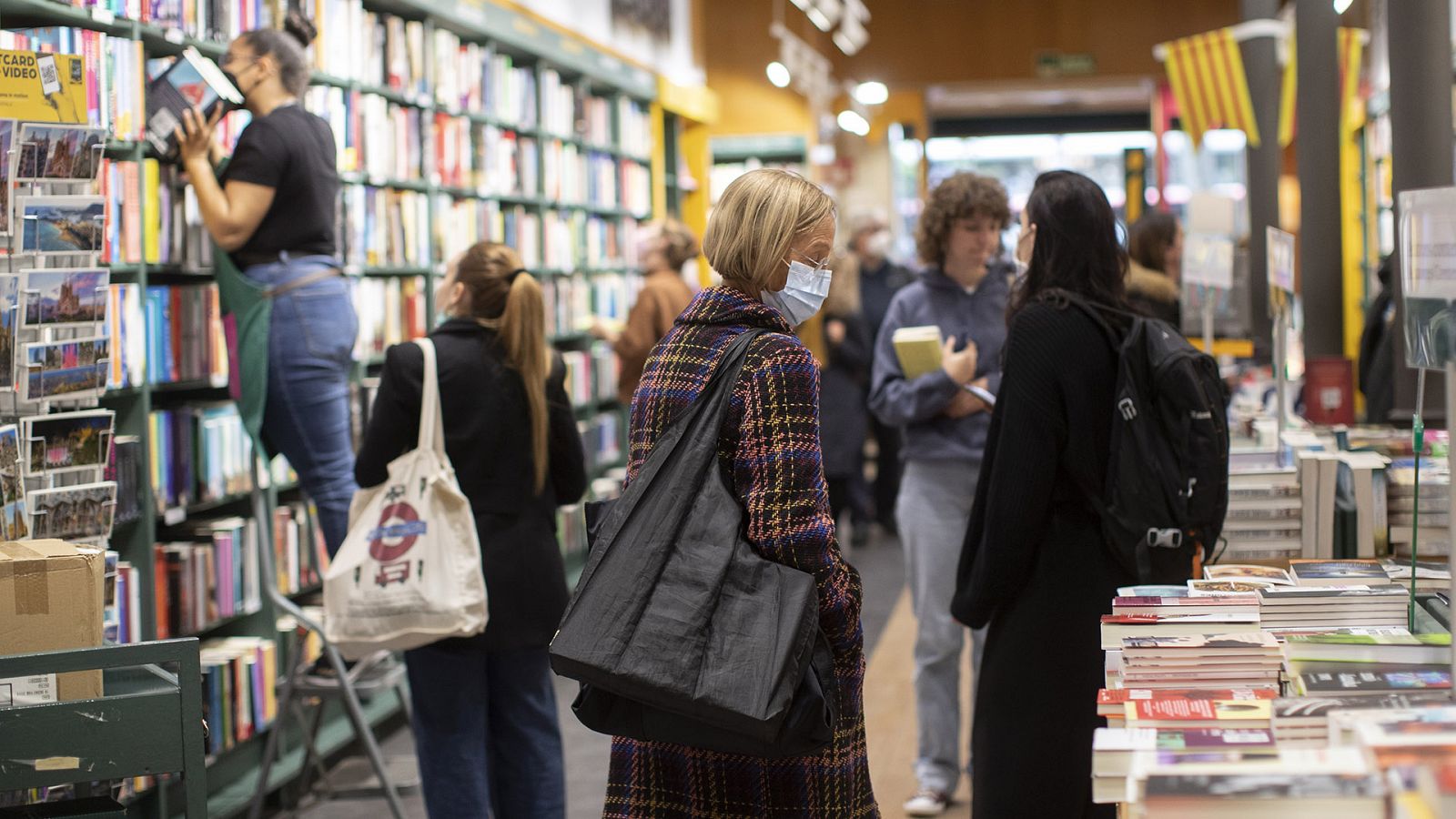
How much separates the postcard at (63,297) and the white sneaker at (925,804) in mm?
2482

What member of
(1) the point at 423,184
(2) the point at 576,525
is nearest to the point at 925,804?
(1) the point at 423,184

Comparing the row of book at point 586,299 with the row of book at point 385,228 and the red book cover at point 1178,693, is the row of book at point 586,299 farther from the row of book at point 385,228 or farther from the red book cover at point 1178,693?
the red book cover at point 1178,693

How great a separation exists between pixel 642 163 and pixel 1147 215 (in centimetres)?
474

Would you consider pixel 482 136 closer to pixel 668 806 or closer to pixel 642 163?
pixel 642 163

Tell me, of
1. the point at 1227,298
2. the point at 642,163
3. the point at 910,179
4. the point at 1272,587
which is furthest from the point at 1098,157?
the point at 1272,587

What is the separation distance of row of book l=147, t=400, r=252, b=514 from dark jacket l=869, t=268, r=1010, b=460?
1832mm

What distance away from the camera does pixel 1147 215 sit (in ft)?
17.5

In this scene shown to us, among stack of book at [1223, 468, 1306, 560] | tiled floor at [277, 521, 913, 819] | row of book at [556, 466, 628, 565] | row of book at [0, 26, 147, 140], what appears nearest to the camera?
stack of book at [1223, 468, 1306, 560]

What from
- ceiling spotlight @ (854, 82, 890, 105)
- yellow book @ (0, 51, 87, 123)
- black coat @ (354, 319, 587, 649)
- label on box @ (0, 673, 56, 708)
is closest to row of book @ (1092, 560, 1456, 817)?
black coat @ (354, 319, 587, 649)

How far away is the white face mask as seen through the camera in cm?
918

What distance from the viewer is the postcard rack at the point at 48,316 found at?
2.65 metres

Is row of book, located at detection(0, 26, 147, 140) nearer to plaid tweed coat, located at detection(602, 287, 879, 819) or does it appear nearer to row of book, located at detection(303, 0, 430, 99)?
row of book, located at detection(303, 0, 430, 99)

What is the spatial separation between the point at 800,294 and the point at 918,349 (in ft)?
5.21

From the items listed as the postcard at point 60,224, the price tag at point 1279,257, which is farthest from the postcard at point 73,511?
the price tag at point 1279,257
